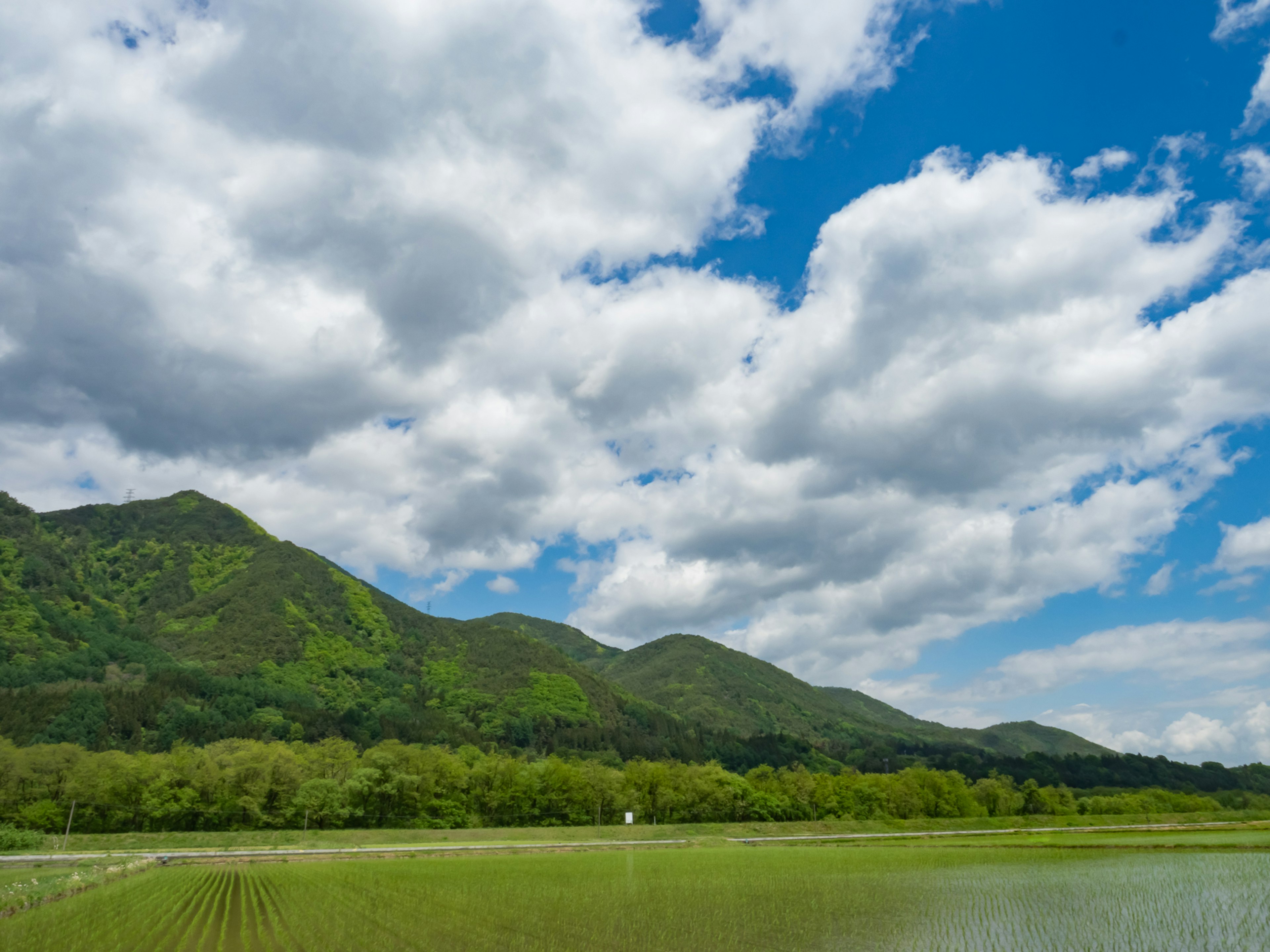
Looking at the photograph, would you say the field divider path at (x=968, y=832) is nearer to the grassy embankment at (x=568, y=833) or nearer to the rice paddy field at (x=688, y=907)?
the grassy embankment at (x=568, y=833)

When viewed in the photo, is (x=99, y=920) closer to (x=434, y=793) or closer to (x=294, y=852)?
(x=294, y=852)

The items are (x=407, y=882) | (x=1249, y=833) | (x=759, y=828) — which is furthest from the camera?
(x=759, y=828)

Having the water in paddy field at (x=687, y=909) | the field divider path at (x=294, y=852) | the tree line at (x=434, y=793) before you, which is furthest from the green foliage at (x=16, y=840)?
the water in paddy field at (x=687, y=909)

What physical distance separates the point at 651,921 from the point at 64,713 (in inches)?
6862

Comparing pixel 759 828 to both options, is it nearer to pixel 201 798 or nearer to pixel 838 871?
pixel 838 871

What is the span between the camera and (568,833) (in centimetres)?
9088

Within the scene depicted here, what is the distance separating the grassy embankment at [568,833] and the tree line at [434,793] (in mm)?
3257

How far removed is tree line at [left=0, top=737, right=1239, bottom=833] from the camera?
82.9 metres

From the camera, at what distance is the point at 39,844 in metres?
68.9

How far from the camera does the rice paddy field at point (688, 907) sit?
22.3m

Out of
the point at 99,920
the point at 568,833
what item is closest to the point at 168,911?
the point at 99,920

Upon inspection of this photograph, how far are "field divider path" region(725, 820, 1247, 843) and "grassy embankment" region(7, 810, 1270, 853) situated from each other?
141 cm

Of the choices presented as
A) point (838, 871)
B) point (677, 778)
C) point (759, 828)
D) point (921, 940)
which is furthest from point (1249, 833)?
point (921, 940)

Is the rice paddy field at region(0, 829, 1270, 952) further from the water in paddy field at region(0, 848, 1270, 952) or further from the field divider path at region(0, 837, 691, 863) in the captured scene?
the field divider path at region(0, 837, 691, 863)
